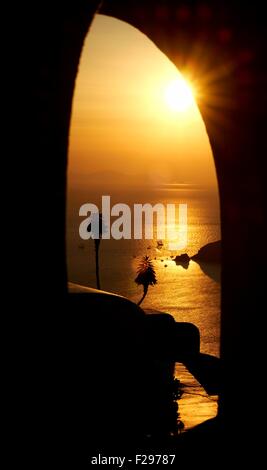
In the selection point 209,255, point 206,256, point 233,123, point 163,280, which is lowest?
point 163,280

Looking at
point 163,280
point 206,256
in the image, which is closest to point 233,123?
point 163,280

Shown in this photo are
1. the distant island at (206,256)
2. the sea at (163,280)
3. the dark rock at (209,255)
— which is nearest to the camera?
the sea at (163,280)

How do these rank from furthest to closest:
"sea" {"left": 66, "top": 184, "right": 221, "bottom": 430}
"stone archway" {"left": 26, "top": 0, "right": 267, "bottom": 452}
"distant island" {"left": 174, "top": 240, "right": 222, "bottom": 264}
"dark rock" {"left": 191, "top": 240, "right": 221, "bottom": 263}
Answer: "distant island" {"left": 174, "top": 240, "right": 222, "bottom": 264} → "dark rock" {"left": 191, "top": 240, "right": 221, "bottom": 263} → "sea" {"left": 66, "top": 184, "right": 221, "bottom": 430} → "stone archway" {"left": 26, "top": 0, "right": 267, "bottom": 452}

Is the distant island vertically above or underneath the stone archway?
underneath

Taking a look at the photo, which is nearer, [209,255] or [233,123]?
[233,123]

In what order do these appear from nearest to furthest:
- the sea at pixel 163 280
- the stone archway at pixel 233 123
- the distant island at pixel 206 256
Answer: the stone archway at pixel 233 123 → the sea at pixel 163 280 → the distant island at pixel 206 256

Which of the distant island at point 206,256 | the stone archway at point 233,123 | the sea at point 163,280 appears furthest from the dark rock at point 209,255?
the stone archway at point 233,123

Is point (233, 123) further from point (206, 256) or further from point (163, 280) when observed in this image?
point (206, 256)

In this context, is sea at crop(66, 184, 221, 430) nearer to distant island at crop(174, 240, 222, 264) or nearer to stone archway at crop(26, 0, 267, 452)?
distant island at crop(174, 240, 222, 264)

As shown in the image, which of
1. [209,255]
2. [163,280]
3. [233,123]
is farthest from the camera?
[209,255]

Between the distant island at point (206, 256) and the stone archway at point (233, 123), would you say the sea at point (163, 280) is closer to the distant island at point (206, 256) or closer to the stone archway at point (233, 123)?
the distant island at point (206, 256)

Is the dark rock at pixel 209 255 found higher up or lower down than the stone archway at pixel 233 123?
lower down

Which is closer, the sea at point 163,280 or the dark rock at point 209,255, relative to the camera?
the sea at point 163,280

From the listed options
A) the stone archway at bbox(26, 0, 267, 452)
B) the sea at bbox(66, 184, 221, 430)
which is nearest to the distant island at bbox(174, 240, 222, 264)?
the sea at bbox(66, 184, 221, 430)
